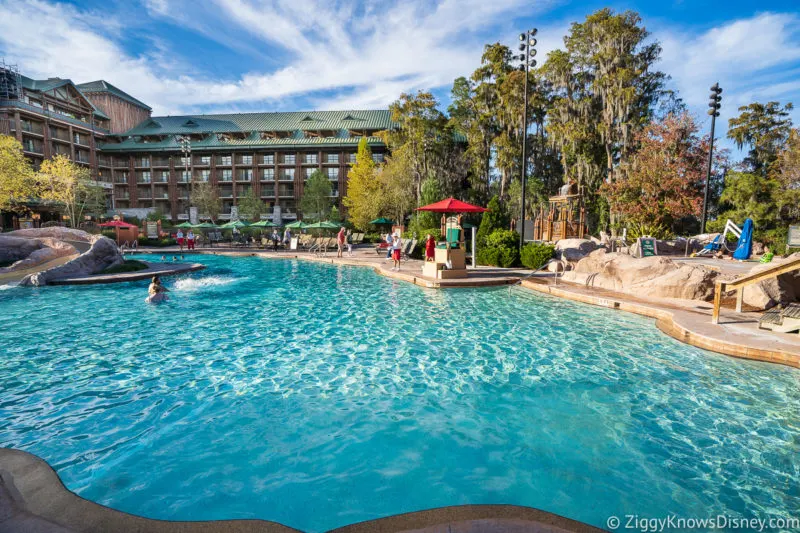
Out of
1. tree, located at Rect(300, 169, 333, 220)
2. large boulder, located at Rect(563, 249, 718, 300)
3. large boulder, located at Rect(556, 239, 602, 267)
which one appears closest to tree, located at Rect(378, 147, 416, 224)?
tree, located at Rect(300, 169, 333, 220)

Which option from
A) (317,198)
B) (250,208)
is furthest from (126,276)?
(250,208)

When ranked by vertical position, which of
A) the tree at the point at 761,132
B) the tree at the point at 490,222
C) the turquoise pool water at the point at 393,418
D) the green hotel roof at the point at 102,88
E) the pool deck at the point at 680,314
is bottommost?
the turquoise pool water at the point at 393,418

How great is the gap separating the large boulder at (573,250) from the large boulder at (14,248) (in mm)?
20941

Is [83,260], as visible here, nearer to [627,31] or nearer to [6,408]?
[6,408]

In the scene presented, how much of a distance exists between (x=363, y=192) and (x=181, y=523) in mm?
37479

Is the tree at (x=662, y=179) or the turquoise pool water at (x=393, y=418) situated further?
the tree at (x=662, y=179)

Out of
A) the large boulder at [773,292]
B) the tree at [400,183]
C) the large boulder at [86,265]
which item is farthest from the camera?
the tree at [400,183]

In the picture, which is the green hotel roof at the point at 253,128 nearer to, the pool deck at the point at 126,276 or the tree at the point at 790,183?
the pool deck at the point at 126,276

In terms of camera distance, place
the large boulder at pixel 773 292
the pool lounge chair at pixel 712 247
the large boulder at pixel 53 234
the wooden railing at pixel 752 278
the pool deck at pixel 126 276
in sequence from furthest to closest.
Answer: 1. the pool lounge chair at pixel 712 247
2. the large boulder at pixel 53 234
3. the pool deck at pixel 126 276
4. the large boulder at pixel 773 292
5. the wooden railing at pixel 752 278

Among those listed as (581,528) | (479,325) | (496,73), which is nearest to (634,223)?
(496,73)

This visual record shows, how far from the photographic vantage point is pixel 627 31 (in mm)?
26969

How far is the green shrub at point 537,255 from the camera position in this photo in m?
15.8

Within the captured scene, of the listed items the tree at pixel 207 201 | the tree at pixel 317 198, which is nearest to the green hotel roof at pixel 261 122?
the tree at pixel 317 198

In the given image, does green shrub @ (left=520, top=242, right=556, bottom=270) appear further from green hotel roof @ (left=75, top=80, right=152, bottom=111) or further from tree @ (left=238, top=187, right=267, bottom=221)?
green hotel roof @ (left=75, top=80, right=152, bottom=111)
